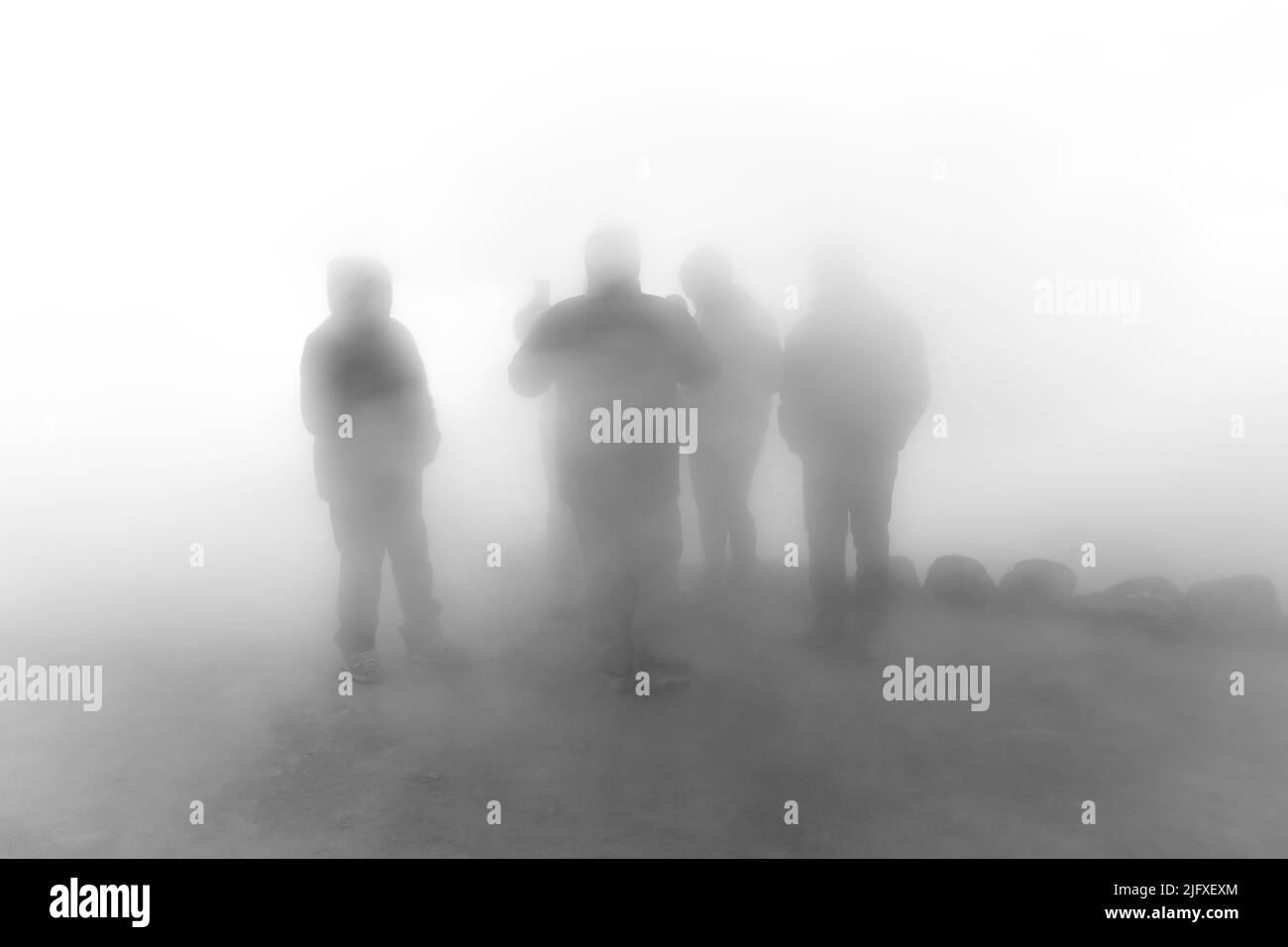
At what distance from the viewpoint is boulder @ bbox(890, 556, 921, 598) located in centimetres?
282

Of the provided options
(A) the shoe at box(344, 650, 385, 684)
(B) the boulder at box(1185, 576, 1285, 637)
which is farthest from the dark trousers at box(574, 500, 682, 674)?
(B) the boulder at box(1185, 576, 1285, 637)

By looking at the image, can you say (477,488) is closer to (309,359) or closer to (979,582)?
(309,359)

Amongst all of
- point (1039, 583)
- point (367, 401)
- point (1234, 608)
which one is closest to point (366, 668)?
point (367, 401)

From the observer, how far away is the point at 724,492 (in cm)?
276

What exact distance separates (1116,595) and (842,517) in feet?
3.65

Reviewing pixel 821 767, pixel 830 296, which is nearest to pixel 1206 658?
pixel 821 767

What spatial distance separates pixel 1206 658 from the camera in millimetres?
2908

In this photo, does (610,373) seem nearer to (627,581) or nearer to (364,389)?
(627,581)

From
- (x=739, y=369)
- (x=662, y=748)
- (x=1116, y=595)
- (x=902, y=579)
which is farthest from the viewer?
(x=1116, y=595)

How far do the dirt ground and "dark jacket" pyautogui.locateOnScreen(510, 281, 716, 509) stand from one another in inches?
18.3

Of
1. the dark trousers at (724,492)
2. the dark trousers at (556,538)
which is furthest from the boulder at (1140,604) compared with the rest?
the dark trousers at (556,538)

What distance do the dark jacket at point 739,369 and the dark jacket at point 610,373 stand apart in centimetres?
5

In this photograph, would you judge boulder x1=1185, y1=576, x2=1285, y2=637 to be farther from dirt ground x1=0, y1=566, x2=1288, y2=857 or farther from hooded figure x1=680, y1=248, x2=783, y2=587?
hooded figure x1=680, y1=248, x2=783, y2=587

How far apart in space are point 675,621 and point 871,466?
2.89ft
